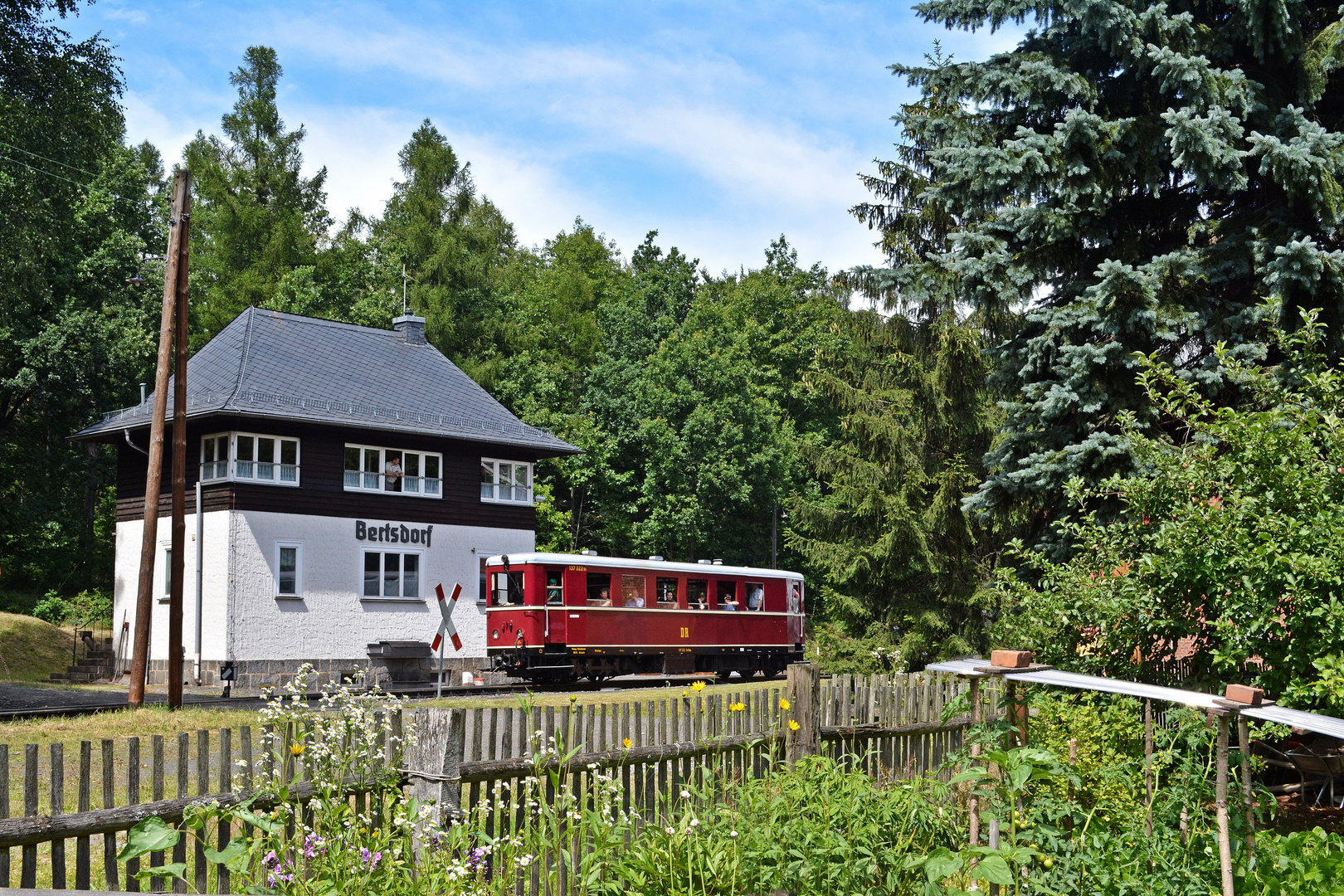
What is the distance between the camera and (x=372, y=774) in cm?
570

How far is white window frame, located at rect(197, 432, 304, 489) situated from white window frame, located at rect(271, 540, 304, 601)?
1.45 meters

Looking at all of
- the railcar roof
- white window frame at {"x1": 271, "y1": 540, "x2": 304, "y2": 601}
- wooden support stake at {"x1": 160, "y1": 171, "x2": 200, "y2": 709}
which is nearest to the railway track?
wooden support stake at {"x1": 160, "y1": 171, "x2": 200, "y2": 709}

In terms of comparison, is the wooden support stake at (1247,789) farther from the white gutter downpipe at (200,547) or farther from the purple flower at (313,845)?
the white gutter downpipe at (200,547)

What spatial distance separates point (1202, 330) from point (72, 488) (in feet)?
136

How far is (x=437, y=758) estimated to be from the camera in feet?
19.5

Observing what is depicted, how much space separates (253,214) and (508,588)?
31038 mm

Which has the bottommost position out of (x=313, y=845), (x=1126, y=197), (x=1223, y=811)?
(x=313, y=845)

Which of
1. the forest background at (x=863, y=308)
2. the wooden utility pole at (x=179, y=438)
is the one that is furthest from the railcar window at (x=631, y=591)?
the wooden utility pole at (x=179, y=438)

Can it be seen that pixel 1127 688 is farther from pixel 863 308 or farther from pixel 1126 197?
pixel 863 308

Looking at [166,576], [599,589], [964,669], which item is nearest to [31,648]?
[166,576]

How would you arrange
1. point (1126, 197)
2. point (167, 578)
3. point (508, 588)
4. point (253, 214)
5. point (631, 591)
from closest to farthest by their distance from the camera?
point (1126, 197) → point (508, 588) → point (631, 591) → point (167, 578) → point (253, 214)

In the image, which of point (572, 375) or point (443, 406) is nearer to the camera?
point (443, 406)

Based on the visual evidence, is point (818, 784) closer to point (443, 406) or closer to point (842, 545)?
point (842, 545)

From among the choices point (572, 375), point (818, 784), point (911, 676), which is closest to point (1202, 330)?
point (911, 676)
